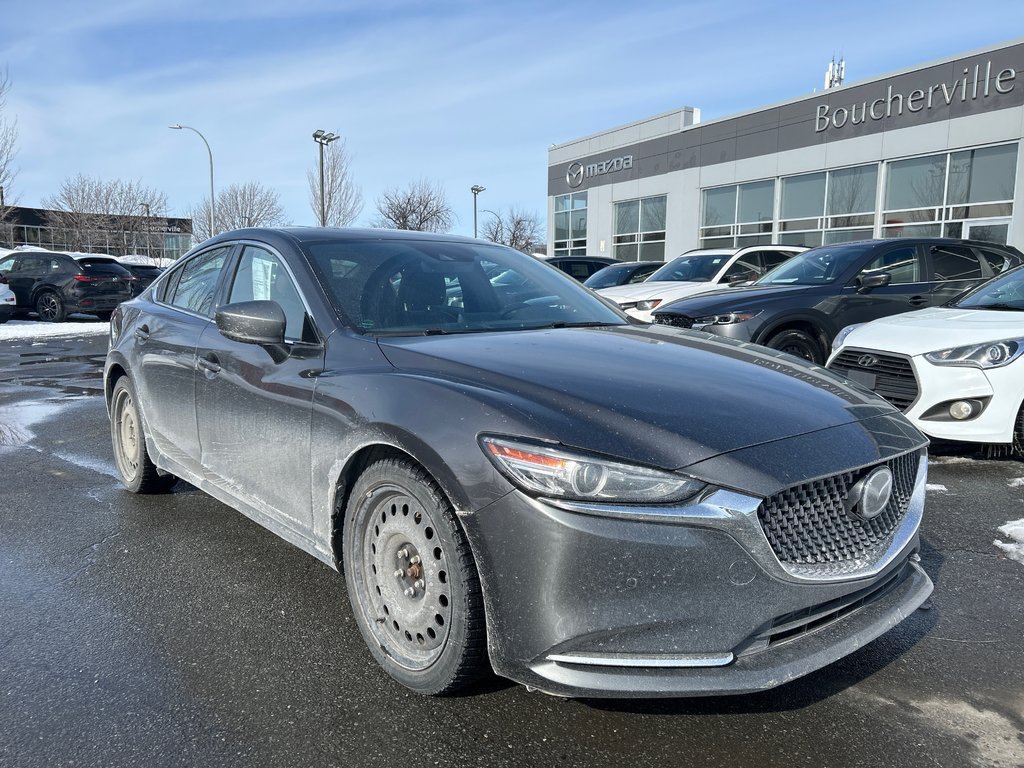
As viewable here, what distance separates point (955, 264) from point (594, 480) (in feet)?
25.6

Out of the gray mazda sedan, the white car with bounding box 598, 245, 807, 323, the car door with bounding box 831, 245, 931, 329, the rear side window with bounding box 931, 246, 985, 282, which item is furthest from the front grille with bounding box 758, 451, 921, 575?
the white car with bounding box 598, 245, 807, 323

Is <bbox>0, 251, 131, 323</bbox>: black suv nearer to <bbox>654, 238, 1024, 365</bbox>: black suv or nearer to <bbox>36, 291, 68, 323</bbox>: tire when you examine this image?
<bbox>36, 291, 68, 323</bbox>: tire

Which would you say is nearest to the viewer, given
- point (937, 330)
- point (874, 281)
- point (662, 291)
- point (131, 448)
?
point (131, 448)

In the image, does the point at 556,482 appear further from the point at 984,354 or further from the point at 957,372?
the point at 984,354

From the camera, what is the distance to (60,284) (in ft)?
60.4

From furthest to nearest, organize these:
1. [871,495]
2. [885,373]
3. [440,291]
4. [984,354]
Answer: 1. [885,373]
2. [984,354]
3. [440,291]
4. [871,495]

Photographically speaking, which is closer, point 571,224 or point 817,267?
point 817,267

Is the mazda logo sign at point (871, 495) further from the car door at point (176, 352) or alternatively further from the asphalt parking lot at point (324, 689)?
the car door at point (176, 352)

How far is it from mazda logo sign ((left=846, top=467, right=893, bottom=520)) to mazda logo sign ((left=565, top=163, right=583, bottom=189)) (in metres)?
34.9

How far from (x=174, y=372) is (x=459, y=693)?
2407 millimetres

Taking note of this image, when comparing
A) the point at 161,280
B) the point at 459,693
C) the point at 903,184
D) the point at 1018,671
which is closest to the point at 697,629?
the point at 459,693

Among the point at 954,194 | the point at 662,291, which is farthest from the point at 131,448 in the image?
the point at 954,194

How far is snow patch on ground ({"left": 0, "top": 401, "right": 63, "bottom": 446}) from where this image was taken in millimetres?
6323

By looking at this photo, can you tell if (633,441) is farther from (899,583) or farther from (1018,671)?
(1018,671)
